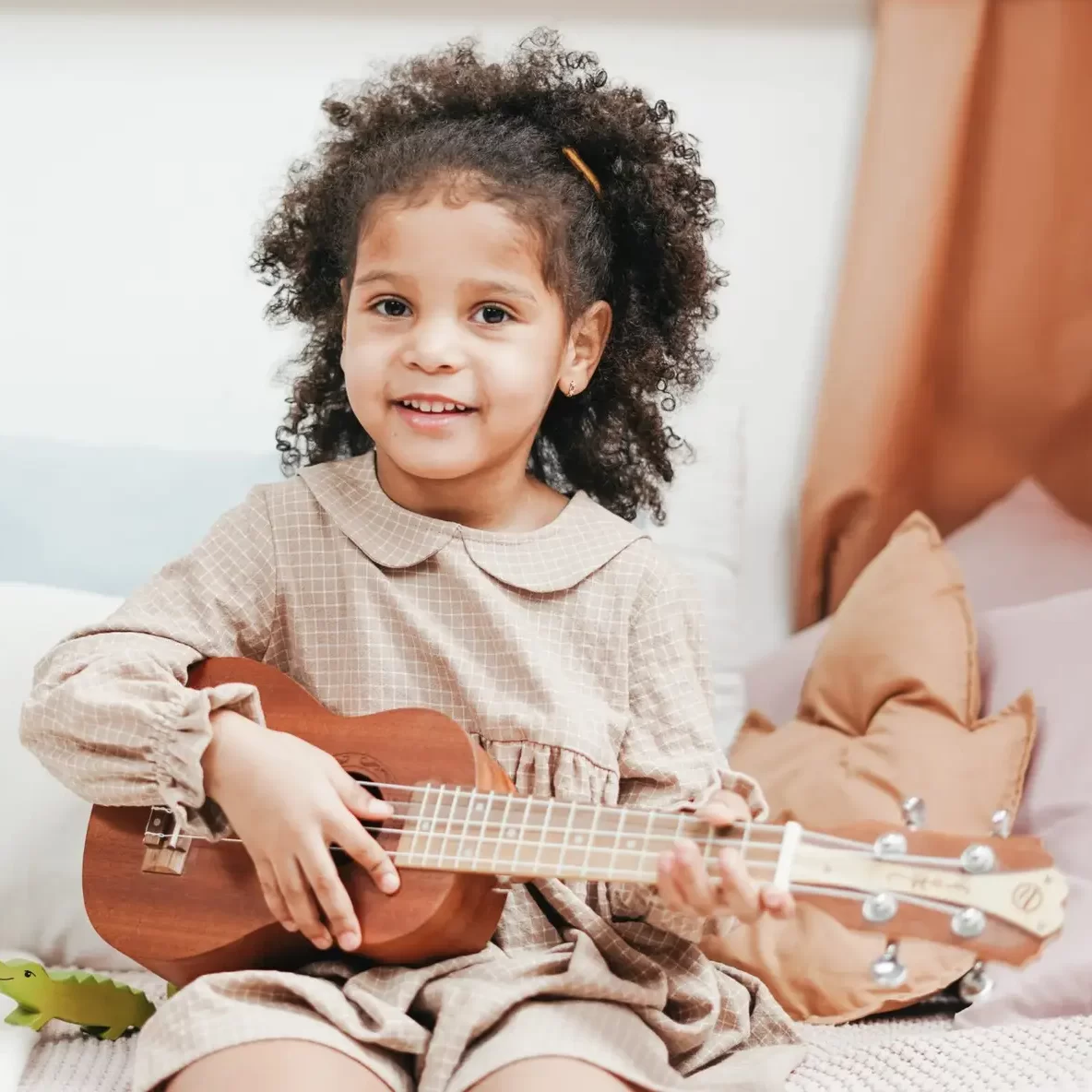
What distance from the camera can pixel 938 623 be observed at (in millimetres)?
1518

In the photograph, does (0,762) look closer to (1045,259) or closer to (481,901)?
(481,901)

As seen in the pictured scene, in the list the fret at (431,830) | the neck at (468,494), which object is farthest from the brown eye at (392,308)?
the fret at (431,830)

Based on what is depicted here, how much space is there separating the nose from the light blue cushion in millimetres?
514

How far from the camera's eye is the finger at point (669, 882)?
0.89 metres

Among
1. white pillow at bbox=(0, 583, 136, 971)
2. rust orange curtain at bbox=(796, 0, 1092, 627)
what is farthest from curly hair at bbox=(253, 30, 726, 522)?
rust orange curtain at bbox=(796, 0, 1092, 627)

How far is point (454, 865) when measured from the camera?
0.96 m

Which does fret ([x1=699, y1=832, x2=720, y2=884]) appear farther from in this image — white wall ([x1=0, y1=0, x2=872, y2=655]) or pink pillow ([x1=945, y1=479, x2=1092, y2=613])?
white wall ([x1=0, y1=0, x2=872, y2=655])

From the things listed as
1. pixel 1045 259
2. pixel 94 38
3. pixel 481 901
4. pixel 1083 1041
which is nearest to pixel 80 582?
pixel 481 901

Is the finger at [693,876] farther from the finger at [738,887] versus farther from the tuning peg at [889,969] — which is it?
the tuning peg at [889,969]

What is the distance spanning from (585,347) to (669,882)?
570mm

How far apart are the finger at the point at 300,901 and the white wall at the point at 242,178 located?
103cm

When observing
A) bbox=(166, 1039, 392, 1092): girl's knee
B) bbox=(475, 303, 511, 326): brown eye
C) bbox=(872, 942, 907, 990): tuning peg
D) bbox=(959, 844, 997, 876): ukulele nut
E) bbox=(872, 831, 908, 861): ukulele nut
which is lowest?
bbox=(166, 1039, 392, 1092): girl's knee

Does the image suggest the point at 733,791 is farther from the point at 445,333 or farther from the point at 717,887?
the point at 445,333

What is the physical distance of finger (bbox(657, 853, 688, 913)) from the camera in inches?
35.2
